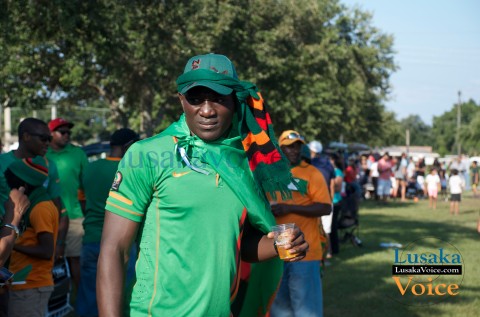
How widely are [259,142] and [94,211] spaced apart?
4.42 meters

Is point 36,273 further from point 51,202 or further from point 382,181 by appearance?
point 382,181

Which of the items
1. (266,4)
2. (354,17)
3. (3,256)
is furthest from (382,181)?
(3,256)

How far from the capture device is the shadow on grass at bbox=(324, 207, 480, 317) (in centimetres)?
905

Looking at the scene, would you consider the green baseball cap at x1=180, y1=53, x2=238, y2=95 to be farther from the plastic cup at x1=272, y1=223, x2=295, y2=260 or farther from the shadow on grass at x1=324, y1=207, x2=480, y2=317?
the shadow on grass at x1=324, y1=207, x2=480, y2=317

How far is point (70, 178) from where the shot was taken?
8.67 metres

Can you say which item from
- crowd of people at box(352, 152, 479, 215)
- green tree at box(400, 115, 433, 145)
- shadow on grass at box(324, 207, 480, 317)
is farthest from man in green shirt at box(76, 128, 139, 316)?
green tree at box(400, 115, 433, 145)

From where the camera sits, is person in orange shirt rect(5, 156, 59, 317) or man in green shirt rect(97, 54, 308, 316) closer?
man in green shirt rect(97, 54, 308, 316)

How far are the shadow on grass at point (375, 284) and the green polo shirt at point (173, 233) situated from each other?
598cm

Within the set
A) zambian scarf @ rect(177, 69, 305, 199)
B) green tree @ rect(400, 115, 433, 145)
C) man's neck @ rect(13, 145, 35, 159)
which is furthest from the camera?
green tree @ rect(400, 115, 433, 145)

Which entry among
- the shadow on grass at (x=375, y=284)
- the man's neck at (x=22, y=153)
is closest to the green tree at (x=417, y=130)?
the shadow on grass at (x=375, y=284)

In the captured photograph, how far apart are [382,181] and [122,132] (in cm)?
2255

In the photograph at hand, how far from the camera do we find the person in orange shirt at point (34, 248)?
524cm

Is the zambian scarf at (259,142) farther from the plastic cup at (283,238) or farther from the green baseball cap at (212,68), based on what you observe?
the plastic cup at (283,238)

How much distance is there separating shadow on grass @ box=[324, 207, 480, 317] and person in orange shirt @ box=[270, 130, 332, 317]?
8.04ft
